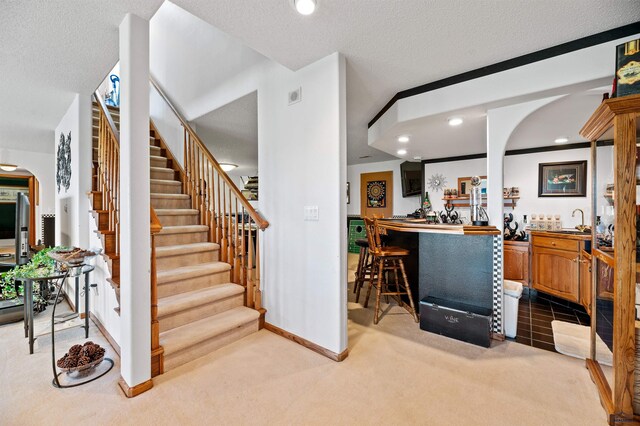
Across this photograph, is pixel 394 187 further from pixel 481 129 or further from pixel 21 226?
pixel 21 226

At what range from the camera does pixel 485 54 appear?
218cm

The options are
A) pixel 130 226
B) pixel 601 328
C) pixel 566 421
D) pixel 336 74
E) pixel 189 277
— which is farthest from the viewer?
pixel 189 277

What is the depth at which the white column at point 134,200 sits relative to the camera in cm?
169

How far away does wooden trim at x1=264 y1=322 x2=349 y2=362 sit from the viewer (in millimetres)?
2166

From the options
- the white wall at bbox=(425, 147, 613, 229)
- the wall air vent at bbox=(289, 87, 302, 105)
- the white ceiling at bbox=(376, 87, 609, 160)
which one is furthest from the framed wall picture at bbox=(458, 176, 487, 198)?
the wall air vent at bbox=(289, 87, 302, 105)

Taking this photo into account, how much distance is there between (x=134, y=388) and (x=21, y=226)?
2.81 metres

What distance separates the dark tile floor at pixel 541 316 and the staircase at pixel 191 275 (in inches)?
102

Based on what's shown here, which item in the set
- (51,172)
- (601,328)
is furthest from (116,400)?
(51,172)

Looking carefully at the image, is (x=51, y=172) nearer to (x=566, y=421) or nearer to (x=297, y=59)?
(x=297, y=59)

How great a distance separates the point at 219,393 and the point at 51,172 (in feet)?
18.7

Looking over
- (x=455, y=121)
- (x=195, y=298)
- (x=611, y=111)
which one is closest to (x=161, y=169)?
(x=195, y=298)

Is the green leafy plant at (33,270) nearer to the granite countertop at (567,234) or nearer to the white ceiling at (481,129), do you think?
the white ceiling at (481,129)

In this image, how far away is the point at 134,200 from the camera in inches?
67.2

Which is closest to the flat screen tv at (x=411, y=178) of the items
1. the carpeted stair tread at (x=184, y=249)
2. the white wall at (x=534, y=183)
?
the white wall at (x=534, y=183)
